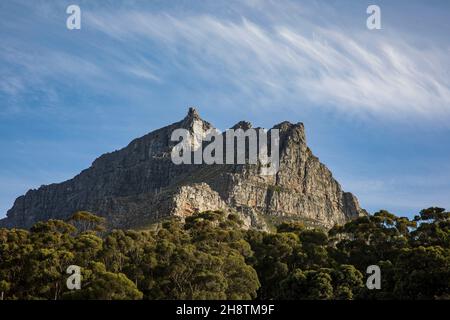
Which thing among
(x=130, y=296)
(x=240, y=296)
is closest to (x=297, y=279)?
Answer: (x=240, y=296)

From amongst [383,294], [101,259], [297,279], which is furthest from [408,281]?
[101,259]

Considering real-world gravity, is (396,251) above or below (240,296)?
above

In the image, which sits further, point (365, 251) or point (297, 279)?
point (365, 251)

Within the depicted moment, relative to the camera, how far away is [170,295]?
8356 cm

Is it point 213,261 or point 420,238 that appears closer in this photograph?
point 213,261

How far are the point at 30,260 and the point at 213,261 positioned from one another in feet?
80.6

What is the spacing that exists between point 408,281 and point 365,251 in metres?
29.2
